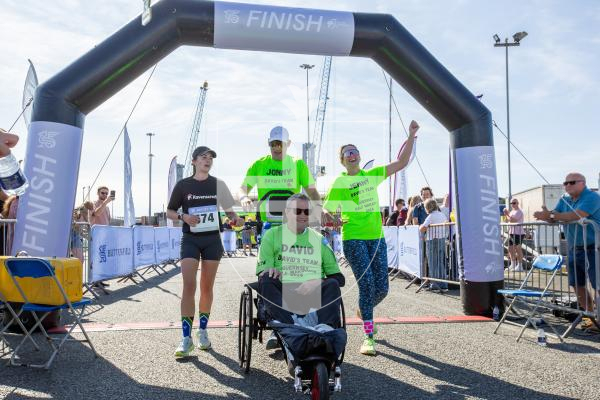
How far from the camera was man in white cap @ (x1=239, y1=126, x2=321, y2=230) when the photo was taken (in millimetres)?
5152

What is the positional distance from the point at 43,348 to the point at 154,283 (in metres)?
7.20

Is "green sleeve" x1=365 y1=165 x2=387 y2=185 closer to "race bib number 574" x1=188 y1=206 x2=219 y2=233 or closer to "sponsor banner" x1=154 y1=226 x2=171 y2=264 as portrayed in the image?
"race bib number 574" x1=188 y1=206 x2=219 y2=233

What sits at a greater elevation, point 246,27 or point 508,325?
point 246,27

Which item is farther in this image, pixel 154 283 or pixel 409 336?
pixel 154 283

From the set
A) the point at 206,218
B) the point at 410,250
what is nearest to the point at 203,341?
the point at 206,218

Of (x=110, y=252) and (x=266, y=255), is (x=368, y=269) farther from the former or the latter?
(x=110, y=252)

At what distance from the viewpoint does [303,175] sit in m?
5.35

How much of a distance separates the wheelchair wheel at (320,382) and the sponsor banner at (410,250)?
24.4 feet

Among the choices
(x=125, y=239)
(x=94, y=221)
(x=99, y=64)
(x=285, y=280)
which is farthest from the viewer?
(x=125, y=239)

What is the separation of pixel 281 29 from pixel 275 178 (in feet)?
7.94

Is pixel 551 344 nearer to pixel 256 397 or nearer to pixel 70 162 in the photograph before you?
pixel 256 397

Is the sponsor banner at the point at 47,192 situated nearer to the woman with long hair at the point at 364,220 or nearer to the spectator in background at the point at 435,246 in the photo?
the woman with long hair at the point at 364,220

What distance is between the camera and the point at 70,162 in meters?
6.20

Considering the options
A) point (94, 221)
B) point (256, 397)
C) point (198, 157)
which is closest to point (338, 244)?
point (94, 221)
